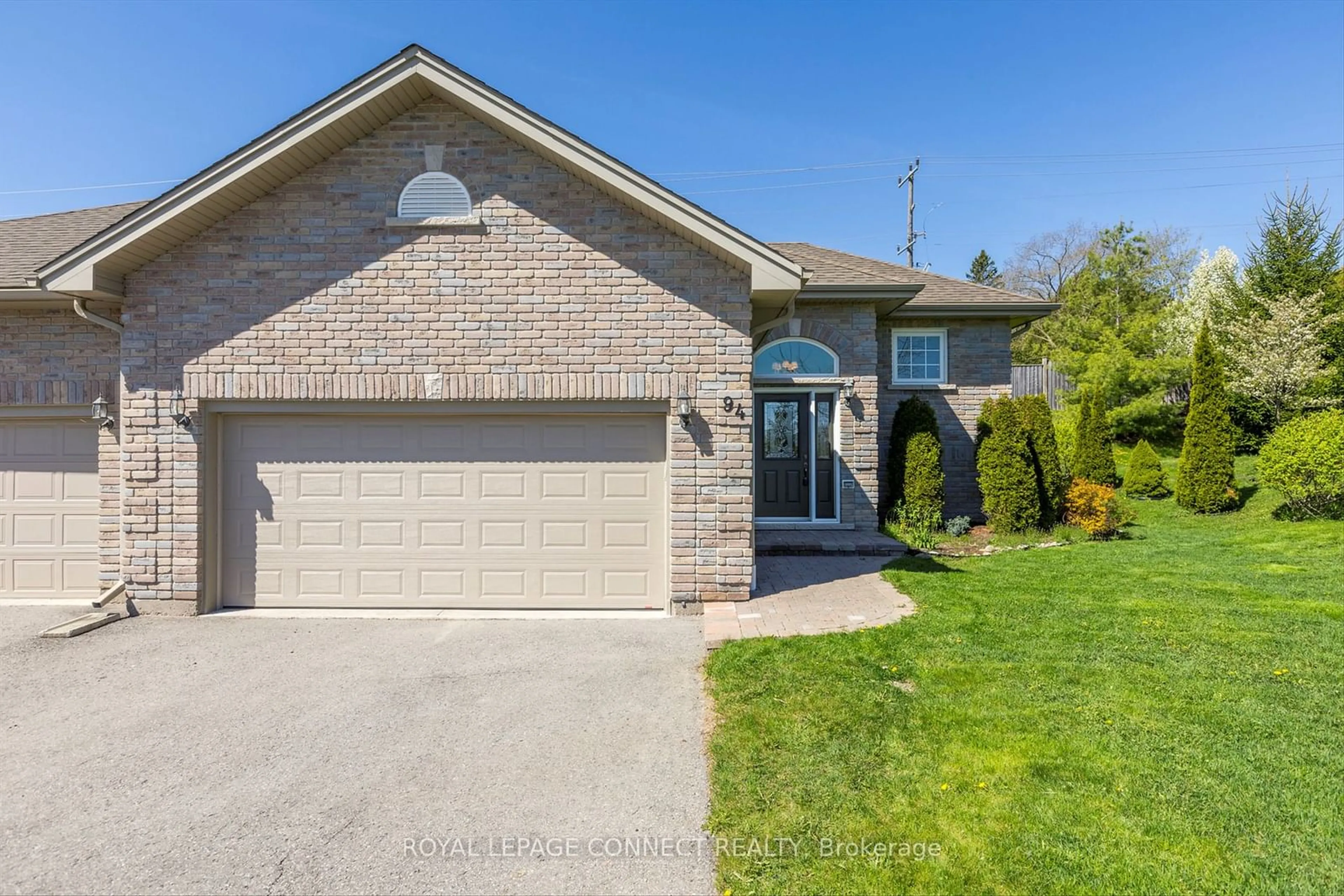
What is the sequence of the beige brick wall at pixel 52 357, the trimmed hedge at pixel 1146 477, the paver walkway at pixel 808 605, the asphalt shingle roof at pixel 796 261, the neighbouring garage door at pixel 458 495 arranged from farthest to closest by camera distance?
1. the trimmed hedge at pixel 1146 477
2. the asphalt shingle roof at pixel 796 261
3. the beige brick wall at pixel 52 357
4. the neighbouring garage door at pixel 458 495
5. the paver walkway at pixel 808 605

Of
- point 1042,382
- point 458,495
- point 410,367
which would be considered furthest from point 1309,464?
point 410,367

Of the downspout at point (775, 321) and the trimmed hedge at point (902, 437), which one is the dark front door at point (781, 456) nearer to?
the trimmed hedge at point (902, 437)

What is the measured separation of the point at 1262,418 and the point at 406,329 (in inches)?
790

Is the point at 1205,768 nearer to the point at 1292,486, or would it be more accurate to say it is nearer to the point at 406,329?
the point at 406,329

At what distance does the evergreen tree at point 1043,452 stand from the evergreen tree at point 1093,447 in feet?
7.68

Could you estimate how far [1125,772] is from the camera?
11.5ft

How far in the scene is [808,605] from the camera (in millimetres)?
6895

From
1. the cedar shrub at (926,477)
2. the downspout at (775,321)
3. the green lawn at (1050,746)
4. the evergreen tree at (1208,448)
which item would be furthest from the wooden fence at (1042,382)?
the downspout at (775,321)

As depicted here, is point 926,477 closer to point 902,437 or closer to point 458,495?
point 902,437

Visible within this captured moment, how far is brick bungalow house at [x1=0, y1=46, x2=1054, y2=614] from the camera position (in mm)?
6664

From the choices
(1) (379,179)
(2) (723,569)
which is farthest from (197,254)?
(2) (723,569)

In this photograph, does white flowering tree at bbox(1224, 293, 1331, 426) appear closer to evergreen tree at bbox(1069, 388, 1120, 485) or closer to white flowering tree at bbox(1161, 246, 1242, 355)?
white flowering tree at bbox(1161, 246, 1242, 355)

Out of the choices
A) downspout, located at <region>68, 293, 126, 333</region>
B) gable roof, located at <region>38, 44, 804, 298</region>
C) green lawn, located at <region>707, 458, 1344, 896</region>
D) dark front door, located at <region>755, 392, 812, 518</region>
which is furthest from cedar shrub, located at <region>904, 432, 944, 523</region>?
downspout, located at <region>68, 293, 126, 333</region>

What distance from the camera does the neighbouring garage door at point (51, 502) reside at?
7.30 metres
